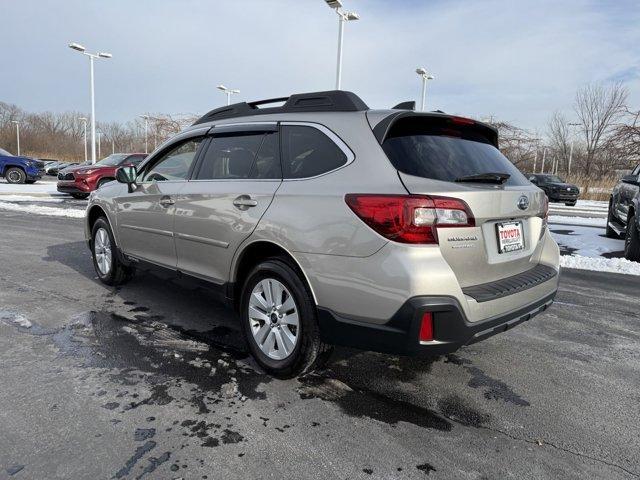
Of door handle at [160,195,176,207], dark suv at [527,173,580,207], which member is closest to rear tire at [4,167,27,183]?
door handle at [160,195,176,207]

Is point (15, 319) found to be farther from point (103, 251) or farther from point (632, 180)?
point (632, 180)

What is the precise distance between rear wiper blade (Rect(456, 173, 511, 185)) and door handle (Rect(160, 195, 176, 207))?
95.4 inches

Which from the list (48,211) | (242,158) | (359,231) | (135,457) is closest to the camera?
(135,457)

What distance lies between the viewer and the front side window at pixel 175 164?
4094 millimetres

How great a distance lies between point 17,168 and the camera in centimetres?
2169

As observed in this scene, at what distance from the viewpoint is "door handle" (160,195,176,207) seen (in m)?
3.98

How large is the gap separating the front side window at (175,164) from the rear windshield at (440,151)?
1985 mm

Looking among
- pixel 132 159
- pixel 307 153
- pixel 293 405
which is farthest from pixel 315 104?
pixel 132 159

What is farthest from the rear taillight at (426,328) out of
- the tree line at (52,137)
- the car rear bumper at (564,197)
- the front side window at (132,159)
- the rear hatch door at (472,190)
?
the tree line at (52,137)

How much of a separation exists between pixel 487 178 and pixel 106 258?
4.22 meters

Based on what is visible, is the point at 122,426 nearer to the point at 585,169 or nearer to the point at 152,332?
the point at 152,332

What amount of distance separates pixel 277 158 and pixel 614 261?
6.08 m

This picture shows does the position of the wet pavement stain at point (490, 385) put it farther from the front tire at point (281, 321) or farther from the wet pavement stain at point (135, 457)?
the wet pavement stain at point (135, 457)

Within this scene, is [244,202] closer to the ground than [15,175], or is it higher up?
higher up
